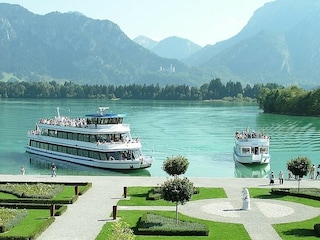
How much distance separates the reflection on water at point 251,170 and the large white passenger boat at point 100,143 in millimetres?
13473

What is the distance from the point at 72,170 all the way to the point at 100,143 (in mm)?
5960

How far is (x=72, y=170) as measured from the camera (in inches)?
3012

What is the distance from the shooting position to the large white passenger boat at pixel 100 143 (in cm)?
7362

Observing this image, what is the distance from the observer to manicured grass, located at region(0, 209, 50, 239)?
35.1 metres

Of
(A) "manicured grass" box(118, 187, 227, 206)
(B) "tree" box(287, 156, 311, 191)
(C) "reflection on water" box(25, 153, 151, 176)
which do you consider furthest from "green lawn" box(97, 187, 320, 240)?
(C) "reflection on water" box(25, 153, 151, 176)

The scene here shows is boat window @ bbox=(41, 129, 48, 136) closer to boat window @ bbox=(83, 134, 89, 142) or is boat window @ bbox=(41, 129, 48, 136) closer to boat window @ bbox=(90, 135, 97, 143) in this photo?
boat window @ bbox=(83, 134, 89, 142)

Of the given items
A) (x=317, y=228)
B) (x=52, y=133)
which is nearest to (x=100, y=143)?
(x=52, y=133)

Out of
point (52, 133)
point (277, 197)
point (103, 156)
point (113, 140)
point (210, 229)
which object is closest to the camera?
point (210, 229)

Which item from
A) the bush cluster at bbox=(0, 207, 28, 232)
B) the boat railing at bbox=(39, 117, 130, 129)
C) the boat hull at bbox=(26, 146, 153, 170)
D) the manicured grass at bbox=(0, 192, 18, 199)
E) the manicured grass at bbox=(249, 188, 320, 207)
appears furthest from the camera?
the boat railing at bbox=(39, 117, 130, 129)

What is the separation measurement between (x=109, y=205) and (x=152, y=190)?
5862mm

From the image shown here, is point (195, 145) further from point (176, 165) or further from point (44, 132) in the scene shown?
point (176, 165)

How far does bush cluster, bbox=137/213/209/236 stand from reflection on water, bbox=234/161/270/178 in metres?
37.6

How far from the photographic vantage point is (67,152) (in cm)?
8206

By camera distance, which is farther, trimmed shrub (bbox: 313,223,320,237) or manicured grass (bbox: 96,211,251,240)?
trimmed shrub (bbox: 313,223,320,237)
